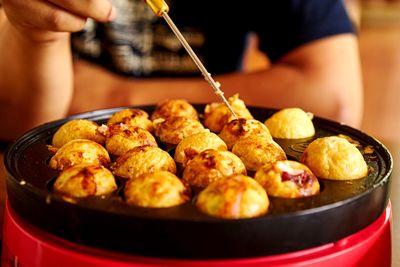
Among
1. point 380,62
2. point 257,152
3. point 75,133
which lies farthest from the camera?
point 380,62

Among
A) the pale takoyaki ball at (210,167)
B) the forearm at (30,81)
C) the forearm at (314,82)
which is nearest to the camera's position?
the pale takoyaki ball at (210,167)

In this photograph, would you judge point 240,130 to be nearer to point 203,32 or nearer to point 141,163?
point 141,163

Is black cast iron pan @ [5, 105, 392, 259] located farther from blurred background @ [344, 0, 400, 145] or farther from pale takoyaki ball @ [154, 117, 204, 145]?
blurred background @ [344, 0, 400, 145]

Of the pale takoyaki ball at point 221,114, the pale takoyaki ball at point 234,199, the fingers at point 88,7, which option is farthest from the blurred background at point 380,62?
the pale takoyaki ball at point 234,199

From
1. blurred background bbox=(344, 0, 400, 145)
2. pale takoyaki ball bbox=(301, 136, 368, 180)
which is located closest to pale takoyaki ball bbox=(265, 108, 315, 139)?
pale takoyaki ball bbox=(301, 136, 368, 180)

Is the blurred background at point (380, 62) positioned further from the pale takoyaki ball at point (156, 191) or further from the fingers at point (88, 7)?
the pale takoyaki ball at point (156, 191)

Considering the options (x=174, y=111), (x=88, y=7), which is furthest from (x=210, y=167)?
(x=88, y=7)
